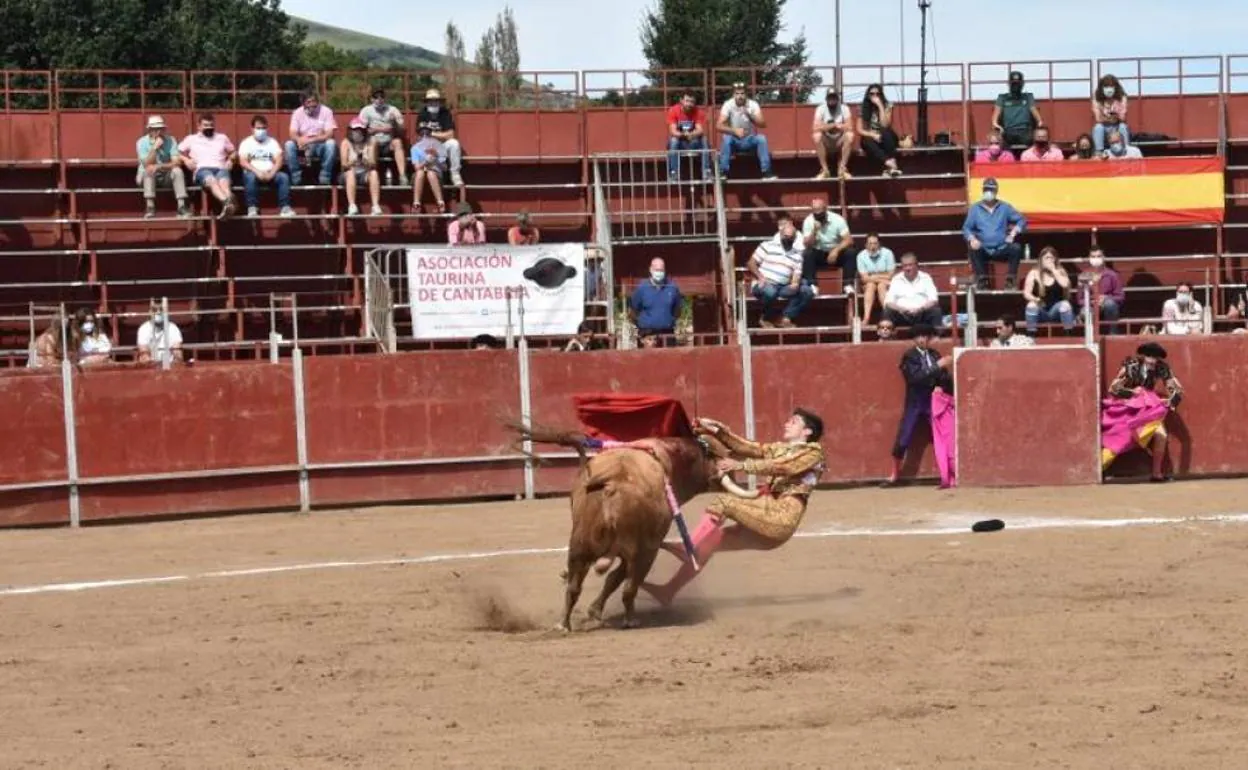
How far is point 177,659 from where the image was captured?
12.0m

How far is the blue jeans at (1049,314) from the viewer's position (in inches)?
910

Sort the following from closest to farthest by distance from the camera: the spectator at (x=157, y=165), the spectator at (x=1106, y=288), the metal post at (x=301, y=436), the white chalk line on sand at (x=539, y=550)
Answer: the white chalk line on sand at (x=539, y=550), the metal post at (x=301, y=436), the spectator at (x=1106, y=288), the spectator at (x=157, y=165)

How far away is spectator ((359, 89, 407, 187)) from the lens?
26.4 meters

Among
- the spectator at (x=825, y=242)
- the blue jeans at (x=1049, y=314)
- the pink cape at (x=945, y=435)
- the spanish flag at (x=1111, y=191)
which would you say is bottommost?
the pink cape at (x=945, y=435)

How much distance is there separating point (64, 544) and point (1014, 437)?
9.40 m

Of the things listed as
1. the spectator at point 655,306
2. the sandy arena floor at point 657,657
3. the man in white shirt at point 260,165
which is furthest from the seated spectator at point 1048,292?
the man in white shirt at point 260,165

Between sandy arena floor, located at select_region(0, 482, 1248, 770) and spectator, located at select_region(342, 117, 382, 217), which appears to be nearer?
sandy arena floor, located at select_region(0, 482, 1248, 770)

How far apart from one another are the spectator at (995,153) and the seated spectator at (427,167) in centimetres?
695

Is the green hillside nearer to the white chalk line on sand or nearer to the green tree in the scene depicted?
the green tree

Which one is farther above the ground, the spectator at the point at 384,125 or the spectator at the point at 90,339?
the spectator at the point at 384,125

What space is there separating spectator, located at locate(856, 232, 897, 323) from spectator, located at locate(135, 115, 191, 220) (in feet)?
27.1

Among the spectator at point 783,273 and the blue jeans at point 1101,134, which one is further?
the blue jeans at point 1101,134

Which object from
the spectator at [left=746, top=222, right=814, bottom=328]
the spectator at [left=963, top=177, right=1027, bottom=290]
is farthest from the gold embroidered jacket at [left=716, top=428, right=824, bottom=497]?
the spectator at [left=963, top=177, right=1027, bottom=290]

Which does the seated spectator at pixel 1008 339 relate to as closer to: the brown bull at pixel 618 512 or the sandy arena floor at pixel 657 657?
the sandy arena floor at pixel 657 657
